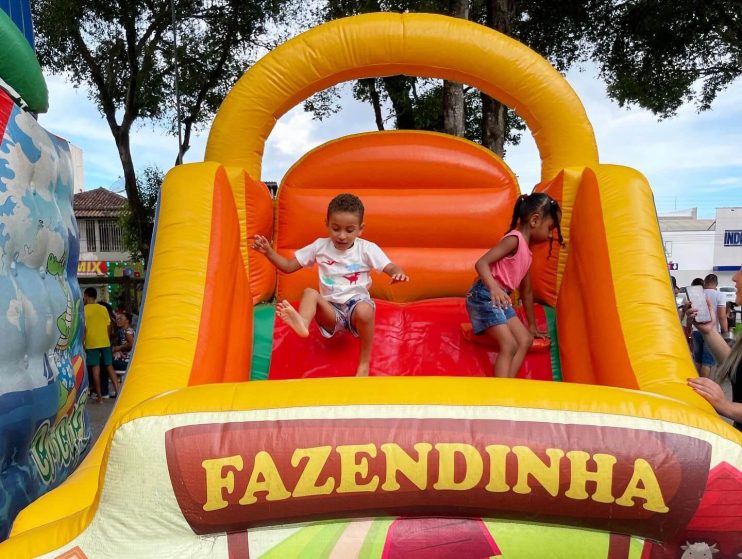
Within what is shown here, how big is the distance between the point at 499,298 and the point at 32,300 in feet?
5.83

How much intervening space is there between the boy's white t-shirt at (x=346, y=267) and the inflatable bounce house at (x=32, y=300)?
3.68ft

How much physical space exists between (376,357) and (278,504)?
144cm

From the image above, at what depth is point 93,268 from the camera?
23.7 meters

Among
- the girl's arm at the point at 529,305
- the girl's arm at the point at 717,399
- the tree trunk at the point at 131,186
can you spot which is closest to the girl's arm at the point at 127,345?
the tree trunk at the point at 131,186

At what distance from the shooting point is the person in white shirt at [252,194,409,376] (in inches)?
103

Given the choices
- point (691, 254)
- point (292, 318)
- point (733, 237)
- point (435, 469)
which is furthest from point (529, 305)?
point (691, 254)

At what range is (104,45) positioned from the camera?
10.6 m

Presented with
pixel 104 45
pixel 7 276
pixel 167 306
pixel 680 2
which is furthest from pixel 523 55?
pixel 104 45

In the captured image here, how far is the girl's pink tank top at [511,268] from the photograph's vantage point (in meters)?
2.67

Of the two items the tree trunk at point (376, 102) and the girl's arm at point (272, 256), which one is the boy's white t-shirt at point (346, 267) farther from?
the tree trunk at point (376, 102)

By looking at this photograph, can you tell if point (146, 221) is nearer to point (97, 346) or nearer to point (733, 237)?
point (97, 346)

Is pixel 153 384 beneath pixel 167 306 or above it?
beneath

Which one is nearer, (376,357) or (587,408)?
(587,408)

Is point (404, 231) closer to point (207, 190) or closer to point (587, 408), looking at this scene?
point (207, 190)
